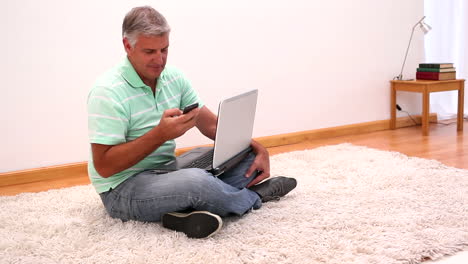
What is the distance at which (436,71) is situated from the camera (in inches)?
150

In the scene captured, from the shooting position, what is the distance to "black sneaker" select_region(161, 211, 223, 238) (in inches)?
69.3

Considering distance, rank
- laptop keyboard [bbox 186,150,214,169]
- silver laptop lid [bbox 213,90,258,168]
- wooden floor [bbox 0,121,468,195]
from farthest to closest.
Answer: wooden floor [bbox 0,121,468,195], laptop keyboard [bbox 186,150,214,169], silver laptop lid [bbox 213,90,258,168]

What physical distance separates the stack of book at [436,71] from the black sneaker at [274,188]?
205 cm

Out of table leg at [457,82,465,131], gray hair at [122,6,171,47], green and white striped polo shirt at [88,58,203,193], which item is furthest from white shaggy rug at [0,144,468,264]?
table leg at [457,82,465,131]

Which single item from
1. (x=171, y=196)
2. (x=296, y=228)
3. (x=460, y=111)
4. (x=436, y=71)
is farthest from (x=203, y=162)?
(x=460, y=111)

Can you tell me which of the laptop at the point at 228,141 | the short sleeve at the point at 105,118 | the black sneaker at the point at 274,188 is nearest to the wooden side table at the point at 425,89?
the black sneaker at the point at 274,188

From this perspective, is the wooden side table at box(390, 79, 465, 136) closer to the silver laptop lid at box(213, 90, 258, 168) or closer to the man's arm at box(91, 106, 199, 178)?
the silver laptop lid at box(213, 90, 258, 168)

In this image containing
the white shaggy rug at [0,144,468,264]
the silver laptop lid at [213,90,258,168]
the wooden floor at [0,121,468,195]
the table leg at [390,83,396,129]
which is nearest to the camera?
the white shaggy rug at [0,144,468,264]

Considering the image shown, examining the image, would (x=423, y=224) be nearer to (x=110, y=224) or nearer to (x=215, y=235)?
(x=215, y=235)

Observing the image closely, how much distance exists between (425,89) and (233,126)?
225 centimetres

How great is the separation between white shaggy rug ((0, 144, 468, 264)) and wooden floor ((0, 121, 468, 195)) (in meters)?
0.27

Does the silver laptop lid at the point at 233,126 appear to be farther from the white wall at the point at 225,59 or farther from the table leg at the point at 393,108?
the table leg at the point at 393,108

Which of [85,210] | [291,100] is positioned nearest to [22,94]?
[85,210]

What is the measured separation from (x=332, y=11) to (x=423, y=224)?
2.30 metres
